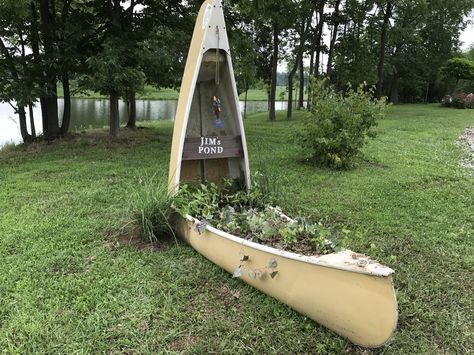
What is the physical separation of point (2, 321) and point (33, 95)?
22.2ft

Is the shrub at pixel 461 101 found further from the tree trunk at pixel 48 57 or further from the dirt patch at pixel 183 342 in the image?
the dirt patch at pixel 183 342

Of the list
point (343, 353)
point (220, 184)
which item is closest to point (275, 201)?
point (220, 184)

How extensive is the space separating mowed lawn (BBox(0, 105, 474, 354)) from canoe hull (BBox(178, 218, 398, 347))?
11cm

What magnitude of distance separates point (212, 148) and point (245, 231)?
127 centimetres

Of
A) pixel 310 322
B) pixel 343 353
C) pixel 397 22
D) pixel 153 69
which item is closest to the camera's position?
pixel 343 353

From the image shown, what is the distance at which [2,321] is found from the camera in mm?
2779

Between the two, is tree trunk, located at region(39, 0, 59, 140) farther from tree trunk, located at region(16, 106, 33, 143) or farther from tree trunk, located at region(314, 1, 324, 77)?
tree trunk, located at region(314, 1, 324, 77)

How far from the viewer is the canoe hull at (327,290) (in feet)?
7.55

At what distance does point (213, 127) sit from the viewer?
192 inches

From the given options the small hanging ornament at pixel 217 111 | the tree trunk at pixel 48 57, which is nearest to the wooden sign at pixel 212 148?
the small hanging ornament at pixel 217 111

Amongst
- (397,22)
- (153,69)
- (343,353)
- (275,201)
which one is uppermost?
(397,22)

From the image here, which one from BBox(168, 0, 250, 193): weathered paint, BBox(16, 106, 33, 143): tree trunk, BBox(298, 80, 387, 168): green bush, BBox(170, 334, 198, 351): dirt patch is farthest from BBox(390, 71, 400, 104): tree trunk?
BBox(170, 334, 198, 351): dirt patch

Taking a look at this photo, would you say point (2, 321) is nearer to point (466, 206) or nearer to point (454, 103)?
point (466, 206)

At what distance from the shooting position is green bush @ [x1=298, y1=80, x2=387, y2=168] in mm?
6844
